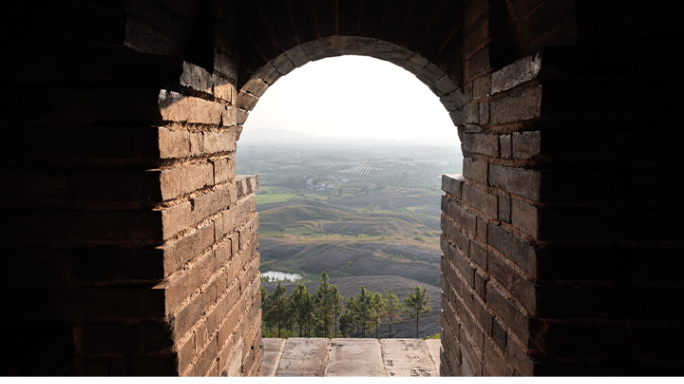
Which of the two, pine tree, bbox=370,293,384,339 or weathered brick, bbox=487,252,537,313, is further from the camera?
pine tree, bbox=370,293,384,339

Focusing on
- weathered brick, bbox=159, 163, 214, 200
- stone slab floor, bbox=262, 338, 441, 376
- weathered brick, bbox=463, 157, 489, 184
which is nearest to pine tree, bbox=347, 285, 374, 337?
stone slab floor, bbox=262, 338, 441, 376

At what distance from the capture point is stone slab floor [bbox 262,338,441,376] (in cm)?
445

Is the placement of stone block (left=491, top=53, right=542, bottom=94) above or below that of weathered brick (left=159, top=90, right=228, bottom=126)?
above

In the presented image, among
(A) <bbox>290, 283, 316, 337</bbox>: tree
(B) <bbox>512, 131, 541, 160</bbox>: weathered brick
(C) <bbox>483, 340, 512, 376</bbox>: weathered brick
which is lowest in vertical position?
(A) <bbox>290, 283, 316, 337</bbox>: tree

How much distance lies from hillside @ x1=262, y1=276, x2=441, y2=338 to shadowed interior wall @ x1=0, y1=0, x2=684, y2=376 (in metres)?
19.7

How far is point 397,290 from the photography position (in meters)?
26.6

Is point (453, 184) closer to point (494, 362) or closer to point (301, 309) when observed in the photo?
point (494, 362)

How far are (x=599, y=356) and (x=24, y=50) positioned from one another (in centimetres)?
316

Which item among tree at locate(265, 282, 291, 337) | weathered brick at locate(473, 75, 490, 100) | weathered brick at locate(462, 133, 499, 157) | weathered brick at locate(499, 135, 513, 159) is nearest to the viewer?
weathered brick at locate(499, 135, 513, 159)

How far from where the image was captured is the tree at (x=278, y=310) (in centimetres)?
1348

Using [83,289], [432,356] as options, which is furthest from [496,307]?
[432,356]

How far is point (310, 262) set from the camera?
34531mm

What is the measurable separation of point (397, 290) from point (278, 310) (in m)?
14.5

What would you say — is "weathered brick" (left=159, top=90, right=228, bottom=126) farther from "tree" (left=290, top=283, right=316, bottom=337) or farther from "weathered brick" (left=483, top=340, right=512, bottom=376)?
"tree" (left=290, top=283, right=316, bottom=337)
